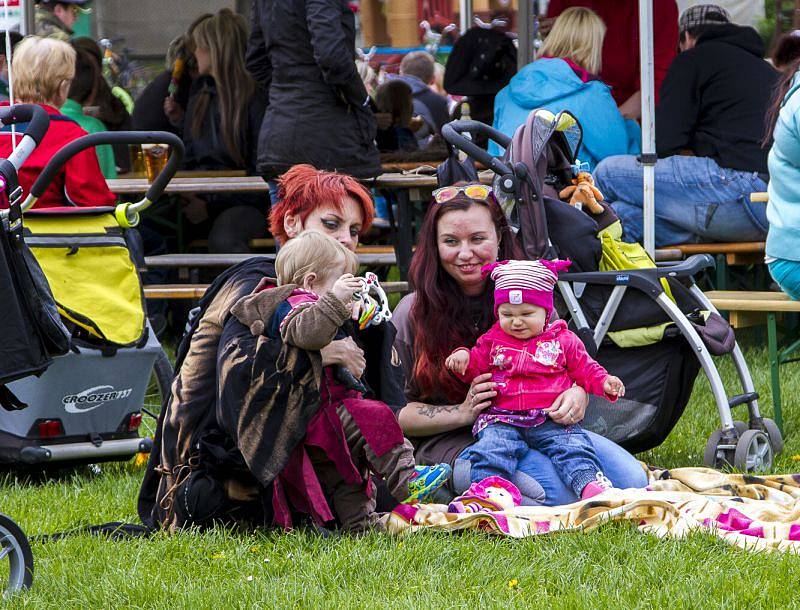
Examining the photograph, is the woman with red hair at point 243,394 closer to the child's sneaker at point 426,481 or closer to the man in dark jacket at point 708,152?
the child's sneaker at point 426,481

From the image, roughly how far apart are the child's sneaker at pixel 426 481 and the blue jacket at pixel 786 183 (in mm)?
2075

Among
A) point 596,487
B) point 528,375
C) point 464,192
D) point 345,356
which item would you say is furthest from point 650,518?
point 464,192

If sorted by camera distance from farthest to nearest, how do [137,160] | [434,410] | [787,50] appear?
[787,50]
[137,160]
[434,410]

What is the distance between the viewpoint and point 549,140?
515cm

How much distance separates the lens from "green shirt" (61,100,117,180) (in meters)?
8.55

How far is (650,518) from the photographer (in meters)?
3.99

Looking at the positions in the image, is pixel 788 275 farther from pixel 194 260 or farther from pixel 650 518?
pixel 194 260

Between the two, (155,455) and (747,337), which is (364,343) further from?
(747,337)

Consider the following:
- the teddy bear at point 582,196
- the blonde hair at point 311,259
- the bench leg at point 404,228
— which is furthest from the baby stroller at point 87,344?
the bench leg at point 404,228

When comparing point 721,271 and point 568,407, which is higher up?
point 568,407

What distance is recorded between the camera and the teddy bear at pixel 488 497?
4227 mm

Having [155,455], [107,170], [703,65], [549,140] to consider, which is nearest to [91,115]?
[107,170]

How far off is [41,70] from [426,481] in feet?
8.72

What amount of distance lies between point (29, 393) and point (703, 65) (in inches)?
189
